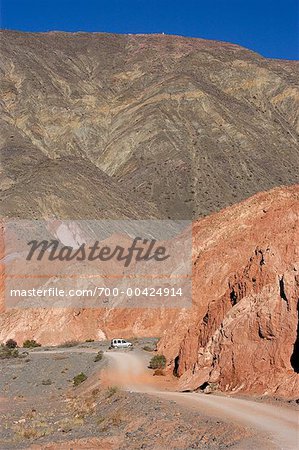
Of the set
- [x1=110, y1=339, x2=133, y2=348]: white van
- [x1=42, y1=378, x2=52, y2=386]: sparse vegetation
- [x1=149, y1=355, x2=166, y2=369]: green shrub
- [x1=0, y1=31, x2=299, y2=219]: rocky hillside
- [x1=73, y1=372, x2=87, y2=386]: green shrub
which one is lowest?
[x1=42, y1=378, x2=52, y2=386]: sparse vegetation

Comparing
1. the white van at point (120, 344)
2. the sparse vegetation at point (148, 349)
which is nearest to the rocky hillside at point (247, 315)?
the sparse vegetation at point (148, 349)

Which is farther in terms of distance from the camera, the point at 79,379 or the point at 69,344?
the point at 69,344

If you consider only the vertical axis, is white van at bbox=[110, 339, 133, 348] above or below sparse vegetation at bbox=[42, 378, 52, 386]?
above

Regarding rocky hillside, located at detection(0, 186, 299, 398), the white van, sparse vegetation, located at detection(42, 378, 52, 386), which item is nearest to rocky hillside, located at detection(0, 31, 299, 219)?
the white van

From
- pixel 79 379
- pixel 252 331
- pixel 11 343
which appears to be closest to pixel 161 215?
pixel 11 343

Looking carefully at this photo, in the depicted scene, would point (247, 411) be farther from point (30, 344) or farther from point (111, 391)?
point (30, 344)

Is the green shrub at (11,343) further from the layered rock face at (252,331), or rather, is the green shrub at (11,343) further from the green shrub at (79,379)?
the green shrub at (79,379)

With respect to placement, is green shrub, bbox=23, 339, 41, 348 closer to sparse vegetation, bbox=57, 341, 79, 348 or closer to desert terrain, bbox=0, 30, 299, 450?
desert terrain, bbox=0, 30, 299, 450

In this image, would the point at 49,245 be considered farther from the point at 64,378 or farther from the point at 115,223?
the point at 64,378

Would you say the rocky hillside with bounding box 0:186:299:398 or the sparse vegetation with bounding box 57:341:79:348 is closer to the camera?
the rocky hillside with bounding box 0:186:299:398
